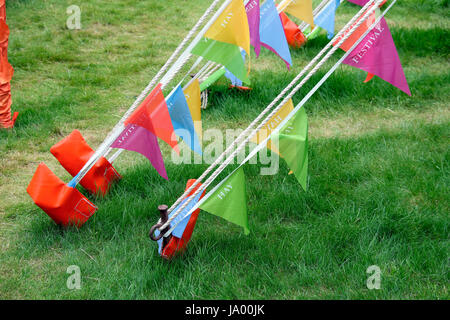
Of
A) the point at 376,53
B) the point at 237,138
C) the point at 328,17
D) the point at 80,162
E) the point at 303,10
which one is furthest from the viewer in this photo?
the point at 328,17

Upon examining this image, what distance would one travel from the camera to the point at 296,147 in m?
2.54

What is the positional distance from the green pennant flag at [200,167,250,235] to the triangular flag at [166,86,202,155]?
0.28 meters

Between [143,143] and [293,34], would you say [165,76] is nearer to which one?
[143,143]

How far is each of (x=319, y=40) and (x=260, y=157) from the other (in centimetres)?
242

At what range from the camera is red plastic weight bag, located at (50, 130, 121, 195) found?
316cm

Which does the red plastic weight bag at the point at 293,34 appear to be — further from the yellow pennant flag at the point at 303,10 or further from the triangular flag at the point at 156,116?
the triangular flag at the point at 156,116

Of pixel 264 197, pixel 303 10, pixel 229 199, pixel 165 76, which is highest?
pixel 303 10

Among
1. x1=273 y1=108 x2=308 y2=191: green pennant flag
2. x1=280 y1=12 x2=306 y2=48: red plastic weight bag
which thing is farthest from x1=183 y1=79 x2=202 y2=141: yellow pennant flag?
x1=280 y1=12 x2=306 y2=48: red plastic weight bag

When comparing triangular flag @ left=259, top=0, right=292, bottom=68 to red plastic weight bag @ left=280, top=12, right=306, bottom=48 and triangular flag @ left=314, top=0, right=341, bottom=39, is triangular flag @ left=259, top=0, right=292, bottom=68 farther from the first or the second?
red plastic weight bag @ left=280, top=12, right=306, bottom=48

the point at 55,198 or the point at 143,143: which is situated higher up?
the point at 143,143

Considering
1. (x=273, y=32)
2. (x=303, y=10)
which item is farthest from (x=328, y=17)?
(x=273, y=32)

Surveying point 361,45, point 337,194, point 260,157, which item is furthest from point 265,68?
point 361,45

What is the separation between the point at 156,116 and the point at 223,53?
472mm

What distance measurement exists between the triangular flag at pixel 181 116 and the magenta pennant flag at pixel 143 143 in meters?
0.15
